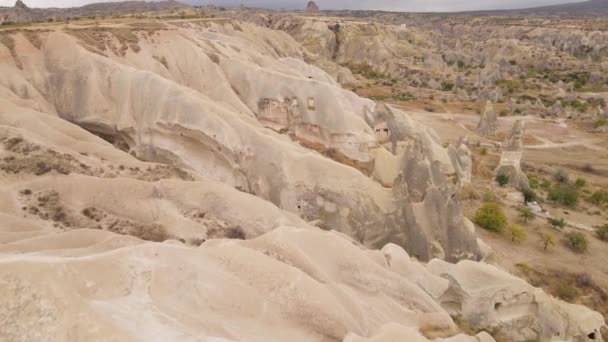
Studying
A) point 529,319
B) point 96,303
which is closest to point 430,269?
point 529,319

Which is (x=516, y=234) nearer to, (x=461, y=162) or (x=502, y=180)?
(x=461, y=162)

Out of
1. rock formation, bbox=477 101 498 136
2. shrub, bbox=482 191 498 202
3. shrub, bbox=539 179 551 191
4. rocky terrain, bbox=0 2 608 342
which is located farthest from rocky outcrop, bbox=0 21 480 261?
rock formation, bbox=477 101 498 136

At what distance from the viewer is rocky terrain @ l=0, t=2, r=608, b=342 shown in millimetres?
Result: 10086

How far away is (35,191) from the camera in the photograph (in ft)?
53.0

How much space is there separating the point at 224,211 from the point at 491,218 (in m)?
16.8

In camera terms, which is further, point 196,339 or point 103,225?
point 103,225

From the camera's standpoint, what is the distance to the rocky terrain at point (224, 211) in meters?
10.1

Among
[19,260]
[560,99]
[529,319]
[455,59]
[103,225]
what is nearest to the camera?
[19,260]

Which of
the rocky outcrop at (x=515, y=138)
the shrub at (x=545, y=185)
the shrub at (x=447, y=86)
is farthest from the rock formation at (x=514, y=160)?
the shrub at (x=447, y=86)

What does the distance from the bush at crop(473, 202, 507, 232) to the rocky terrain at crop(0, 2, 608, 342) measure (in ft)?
7.41

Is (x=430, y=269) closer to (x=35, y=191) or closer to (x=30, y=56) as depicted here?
(x=35, y=191)

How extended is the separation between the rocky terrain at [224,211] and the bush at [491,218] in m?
2.26

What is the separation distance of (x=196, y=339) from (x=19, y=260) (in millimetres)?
3498

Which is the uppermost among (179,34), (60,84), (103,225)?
(179,34)
